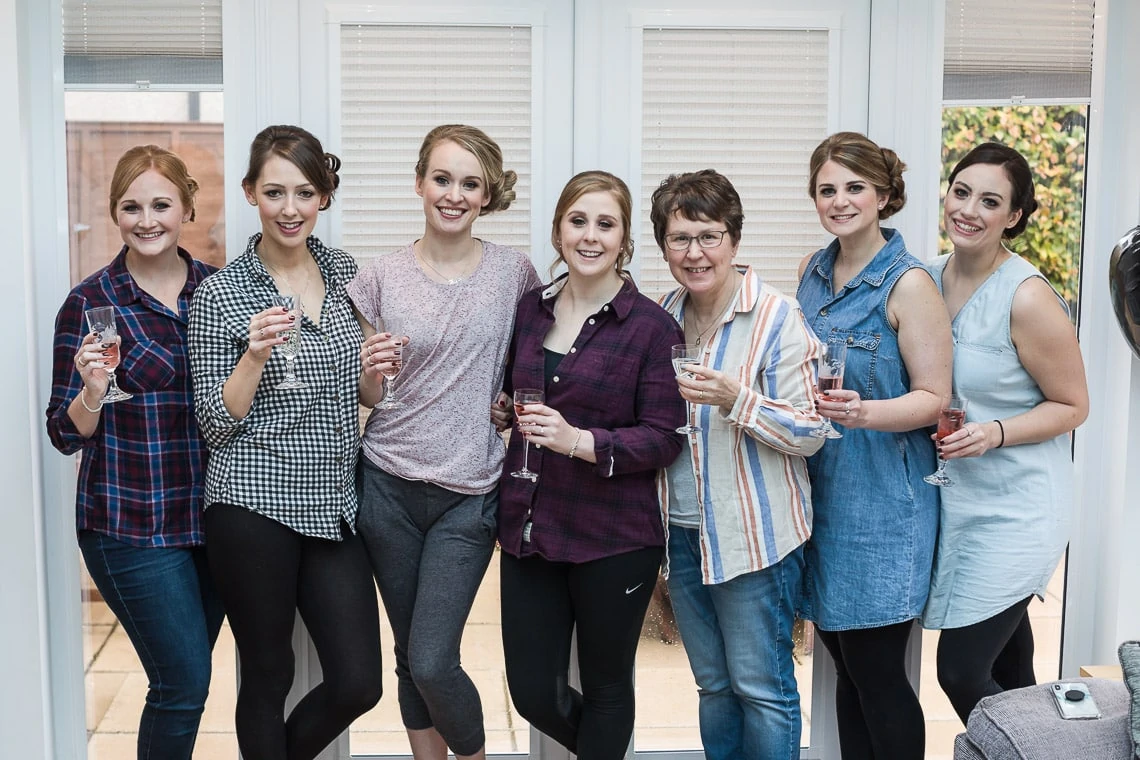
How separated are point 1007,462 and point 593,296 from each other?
1006 mm

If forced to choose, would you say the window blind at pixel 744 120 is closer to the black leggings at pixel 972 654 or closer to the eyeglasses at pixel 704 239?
the eyeglasses at pixel 704 239

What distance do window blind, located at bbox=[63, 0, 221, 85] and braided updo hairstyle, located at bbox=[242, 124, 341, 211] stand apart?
1.60ft

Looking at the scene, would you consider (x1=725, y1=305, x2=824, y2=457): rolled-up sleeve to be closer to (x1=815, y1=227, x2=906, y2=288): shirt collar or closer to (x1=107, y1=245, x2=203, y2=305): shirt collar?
(x1=815, y1=227, x2=906, y2=288): shirt collar

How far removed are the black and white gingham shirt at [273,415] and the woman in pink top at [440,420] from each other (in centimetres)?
9

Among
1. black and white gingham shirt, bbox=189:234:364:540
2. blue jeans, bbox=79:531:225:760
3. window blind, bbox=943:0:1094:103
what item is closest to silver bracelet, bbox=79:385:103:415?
black and white gingham shirt, bbox=189:234:364:540

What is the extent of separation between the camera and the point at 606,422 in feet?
7.97

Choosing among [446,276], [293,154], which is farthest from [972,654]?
[293,154]

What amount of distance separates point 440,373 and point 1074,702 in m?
1.41

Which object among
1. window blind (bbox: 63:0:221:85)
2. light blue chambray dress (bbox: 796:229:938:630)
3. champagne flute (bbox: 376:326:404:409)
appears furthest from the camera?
window blind (bbox: 63:0:221:85)

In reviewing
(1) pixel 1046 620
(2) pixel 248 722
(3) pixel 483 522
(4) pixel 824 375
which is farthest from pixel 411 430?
(1) pixel 1046 620

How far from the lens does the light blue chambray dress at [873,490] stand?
8.04 ft

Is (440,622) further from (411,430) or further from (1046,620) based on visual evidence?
(1046,620)

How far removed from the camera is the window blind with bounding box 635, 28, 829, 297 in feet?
9.50

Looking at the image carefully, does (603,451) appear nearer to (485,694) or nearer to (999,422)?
(999,422)
